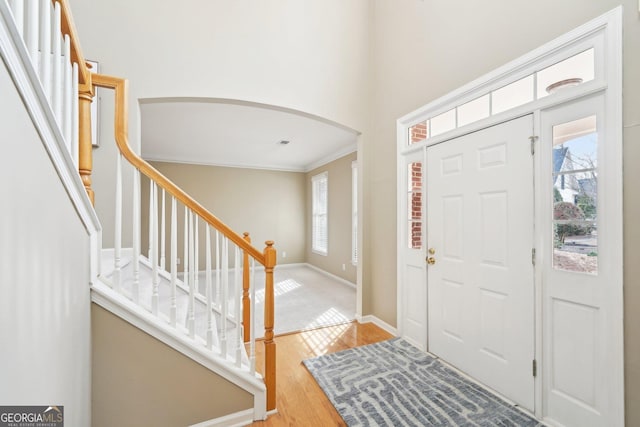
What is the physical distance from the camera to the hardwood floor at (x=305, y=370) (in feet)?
5.53

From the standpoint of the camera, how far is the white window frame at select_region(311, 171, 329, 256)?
589 cm

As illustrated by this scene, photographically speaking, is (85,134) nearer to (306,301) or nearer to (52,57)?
(52,57)

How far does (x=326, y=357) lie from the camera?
2393 mm

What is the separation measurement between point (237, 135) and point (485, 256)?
13.2 feet

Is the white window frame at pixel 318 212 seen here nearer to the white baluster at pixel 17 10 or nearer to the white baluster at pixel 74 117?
the white baluster at pixel 74 117

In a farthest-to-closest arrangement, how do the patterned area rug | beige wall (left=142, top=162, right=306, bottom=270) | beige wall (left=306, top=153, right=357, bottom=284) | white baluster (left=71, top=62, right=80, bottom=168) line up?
beige wall (left=142, top=162, right=306, bottom=270) < beige wall (left=306, top=153, right=357, bottom=284) < the patterned area rug < white baluster (left=71, top=62, right=80, bottom=168)

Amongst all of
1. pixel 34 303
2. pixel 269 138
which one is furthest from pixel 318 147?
pixel 34 303

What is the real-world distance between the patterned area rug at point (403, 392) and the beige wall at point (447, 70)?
2.10ft

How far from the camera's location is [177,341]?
148 centimetres

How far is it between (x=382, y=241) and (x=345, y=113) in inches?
65.3

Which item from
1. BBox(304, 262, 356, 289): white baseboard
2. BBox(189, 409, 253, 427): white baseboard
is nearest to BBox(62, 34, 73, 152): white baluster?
BBox(189, 409, 253, 427): white baseboard

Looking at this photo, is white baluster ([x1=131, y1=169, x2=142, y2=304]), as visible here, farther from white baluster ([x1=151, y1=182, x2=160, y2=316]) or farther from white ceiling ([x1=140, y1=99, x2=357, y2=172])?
white ceiling ([x1=140, y1=99, x2=357, y2=172])

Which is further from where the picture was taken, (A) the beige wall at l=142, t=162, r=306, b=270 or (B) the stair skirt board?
(A) the beige wall at l=142, t=162, r=306, b=270

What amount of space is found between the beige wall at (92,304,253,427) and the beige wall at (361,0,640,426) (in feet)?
6.86
